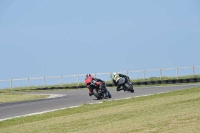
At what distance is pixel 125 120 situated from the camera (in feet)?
50.1

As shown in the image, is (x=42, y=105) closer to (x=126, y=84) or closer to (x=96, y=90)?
(x=96, y=90)

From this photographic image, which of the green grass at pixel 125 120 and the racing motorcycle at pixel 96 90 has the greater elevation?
the racing motorcycle at pixel 96 90

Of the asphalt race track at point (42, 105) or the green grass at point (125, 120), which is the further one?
the asphalt race track at point (42, 105)

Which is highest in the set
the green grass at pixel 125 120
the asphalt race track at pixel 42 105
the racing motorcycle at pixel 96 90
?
the racing motorcycle at pixel 96 90

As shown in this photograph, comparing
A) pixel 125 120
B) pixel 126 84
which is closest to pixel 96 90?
pixel 126 84

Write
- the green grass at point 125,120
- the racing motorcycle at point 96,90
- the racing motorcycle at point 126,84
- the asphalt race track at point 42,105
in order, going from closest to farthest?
the green grass at point 125,120 → the asphalt race track at point 42,105 → the racing motorcycle at point 96,90 → the racing motorcycle at point 126,84

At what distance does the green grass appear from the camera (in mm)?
13195

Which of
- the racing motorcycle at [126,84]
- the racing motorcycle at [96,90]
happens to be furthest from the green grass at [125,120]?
the racing motorcycle at [126,84]

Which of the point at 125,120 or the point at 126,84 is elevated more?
the point at 126,84

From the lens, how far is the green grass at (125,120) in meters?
13.2

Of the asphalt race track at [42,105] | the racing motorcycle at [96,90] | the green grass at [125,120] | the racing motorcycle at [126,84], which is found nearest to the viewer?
the green grass at [125,120]

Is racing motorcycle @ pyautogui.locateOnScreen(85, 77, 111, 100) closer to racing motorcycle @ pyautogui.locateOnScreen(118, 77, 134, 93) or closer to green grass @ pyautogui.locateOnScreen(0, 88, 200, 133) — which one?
racing motorcycle @ pyautogui.locateOnScreen(118, 77, 134, 93)

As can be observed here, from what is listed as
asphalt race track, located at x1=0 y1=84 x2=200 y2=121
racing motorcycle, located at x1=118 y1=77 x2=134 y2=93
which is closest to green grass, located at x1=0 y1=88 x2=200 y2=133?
asphalt race track, located at x1=0 y1=84 x2=200 y2=121

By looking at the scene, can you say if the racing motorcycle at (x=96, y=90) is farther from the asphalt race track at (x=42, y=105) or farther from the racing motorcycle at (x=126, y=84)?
the racing motorcycle at (x=126, y=84)
